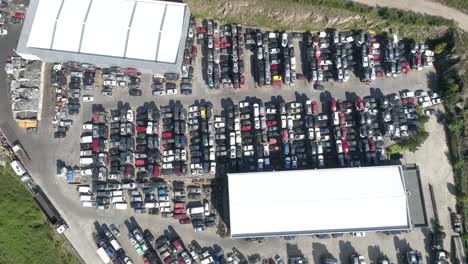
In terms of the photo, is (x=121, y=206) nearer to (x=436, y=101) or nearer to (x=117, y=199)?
(x=117, y=199)

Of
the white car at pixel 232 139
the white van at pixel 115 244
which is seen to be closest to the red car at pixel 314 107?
the white car at pixel 232 139

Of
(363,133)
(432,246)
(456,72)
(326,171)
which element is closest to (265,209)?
(326,171)

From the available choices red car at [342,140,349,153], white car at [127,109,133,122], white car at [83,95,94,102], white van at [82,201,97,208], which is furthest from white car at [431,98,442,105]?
white van at [82,201,97,208]

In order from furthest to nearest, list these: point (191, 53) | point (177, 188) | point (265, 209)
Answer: point (191, 53) < point (177, 188) < point (265, 209)

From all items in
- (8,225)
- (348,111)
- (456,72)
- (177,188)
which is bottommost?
(8,225)

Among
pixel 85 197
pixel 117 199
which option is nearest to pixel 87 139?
pixel 85 197

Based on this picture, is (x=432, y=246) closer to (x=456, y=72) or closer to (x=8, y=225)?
(x=456, y=72)
